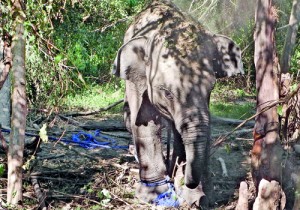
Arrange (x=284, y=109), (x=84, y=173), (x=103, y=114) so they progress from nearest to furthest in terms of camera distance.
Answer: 1. (x=284, y=109)
2. (x=84, y=173)
3. (x=103, y=114)

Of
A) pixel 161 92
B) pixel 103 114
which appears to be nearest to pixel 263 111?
pixel 161 92

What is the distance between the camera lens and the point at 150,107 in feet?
21.7

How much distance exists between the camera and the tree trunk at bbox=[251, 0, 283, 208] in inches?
217

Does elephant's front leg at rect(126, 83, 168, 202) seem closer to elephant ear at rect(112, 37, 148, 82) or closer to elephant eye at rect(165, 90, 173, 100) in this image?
elephant ear at rect(112, 37, 148, 82)

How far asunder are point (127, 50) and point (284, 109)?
1.66 m

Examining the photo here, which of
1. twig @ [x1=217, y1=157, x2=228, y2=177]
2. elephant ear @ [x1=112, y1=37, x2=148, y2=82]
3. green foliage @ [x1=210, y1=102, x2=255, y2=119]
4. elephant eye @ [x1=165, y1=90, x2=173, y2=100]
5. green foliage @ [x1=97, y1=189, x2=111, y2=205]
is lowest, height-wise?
green foliage @ [x1=210, y1=102, x2=255, y2=119]

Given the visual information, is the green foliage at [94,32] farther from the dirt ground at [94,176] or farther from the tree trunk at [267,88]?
the tree trunk at [267,88]

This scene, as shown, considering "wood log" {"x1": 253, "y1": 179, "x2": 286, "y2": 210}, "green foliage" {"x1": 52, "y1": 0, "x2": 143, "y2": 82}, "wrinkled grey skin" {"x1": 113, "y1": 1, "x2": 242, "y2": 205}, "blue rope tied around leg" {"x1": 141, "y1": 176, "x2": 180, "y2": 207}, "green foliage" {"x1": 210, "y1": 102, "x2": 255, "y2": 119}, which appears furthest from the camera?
"green foliage" {"x1": 210, "y1": 102, "x2": 255, "y2": 119}

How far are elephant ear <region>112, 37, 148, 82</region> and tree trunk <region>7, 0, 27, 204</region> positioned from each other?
1269 mm

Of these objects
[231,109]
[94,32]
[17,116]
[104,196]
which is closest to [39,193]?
[104,196]

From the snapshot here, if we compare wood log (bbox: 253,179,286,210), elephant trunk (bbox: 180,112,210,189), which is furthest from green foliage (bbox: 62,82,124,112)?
wood log (bbox: 253,179,286,210)

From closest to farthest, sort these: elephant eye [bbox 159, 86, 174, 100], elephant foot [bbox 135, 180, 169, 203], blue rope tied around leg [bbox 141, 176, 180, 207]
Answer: elephant eye [bbox 159, 86, 174, 100] < blue rope tied around leg [bbox 141, 176, 180, 207] < elephant foot [bbox 135, 180, 169, 203]

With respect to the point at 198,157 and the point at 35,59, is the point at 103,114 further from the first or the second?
the point at 198,157

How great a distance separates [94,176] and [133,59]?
4.57 feet
